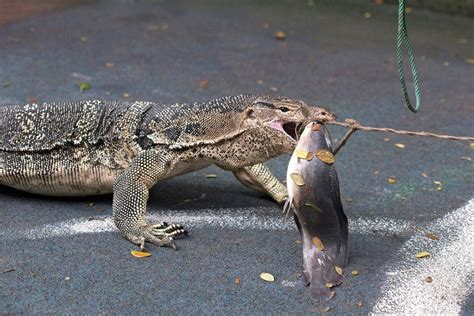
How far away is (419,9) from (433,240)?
802 centimetres

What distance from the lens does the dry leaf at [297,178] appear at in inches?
194

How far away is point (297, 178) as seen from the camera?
493cm

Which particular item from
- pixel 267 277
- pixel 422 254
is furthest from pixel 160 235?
pixel 422 254

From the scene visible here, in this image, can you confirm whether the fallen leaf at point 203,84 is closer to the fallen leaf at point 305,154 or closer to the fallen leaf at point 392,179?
the fallen leaf at point 392,179

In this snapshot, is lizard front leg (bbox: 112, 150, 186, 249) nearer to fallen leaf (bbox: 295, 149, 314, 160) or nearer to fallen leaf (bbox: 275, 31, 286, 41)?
fallen leaf (bbox: 295, 149, 314, 160)

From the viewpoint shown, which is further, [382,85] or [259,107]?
[382,85]

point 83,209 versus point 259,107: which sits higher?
point 259,107

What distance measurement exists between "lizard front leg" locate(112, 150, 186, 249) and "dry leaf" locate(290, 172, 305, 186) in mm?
1024

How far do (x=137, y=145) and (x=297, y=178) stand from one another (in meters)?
1.49

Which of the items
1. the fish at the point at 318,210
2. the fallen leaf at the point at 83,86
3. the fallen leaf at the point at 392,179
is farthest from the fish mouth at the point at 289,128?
the fallen leaf at the point at 83,86

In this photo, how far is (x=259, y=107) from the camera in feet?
18.0

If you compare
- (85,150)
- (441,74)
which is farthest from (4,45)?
(441,74)

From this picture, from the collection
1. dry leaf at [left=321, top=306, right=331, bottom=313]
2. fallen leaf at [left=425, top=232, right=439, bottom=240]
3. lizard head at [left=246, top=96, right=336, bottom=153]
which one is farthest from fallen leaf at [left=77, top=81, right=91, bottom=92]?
dry leaf at [left=321, top=306, right=331, bottom=313]

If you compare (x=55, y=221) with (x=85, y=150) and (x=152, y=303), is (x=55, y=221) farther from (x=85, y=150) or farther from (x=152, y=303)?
(x=152, y=303)
